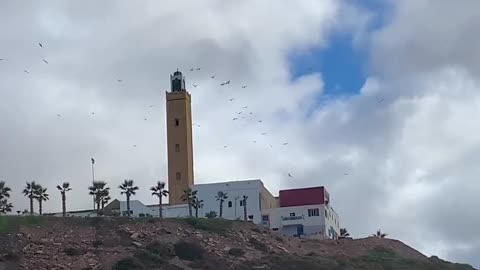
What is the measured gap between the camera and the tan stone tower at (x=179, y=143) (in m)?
112

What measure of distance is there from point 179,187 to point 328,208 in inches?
657

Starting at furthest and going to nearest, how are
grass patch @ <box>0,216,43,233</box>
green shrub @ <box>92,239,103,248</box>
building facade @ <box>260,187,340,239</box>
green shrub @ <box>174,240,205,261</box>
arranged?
building facade @ <box>260,187,340,239</box> → green shrub @ <box>174,240,205,261</box> → grass patch @ <box>0,216,43,233</box> → green shrub @ <box>92,239,103,248</box>

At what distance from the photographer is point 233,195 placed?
4205 inches

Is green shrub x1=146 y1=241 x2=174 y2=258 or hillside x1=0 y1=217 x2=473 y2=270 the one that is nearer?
hillside x1=0 y1=217 x2=473 y2=270

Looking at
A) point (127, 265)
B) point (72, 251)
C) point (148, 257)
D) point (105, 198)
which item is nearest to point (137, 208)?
point (105, 198)

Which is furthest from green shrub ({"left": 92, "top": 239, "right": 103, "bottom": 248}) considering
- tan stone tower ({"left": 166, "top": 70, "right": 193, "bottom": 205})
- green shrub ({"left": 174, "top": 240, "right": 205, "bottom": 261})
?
tan stone tower ({"left": 166, "top": 70, "right": 193, "bottom": 205})

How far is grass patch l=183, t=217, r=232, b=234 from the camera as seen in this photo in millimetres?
90250

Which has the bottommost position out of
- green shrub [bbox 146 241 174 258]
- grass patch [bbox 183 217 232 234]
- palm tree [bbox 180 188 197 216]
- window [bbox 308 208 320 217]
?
green shrub [bbox 146 241 174 258]

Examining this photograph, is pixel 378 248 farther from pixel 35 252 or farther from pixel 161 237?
pixel 35 252

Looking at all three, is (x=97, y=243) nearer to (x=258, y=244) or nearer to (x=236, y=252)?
(x=236, y=252)

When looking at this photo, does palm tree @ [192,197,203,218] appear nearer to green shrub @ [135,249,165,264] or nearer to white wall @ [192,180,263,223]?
white wall @ [192,180,263,223]

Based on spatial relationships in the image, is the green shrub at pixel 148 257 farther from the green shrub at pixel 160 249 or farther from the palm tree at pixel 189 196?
the palm tree at pixel 189 196

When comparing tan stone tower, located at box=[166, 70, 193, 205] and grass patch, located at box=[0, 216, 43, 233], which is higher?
tan stone tower, located at box=[166, 70, 193, 205]

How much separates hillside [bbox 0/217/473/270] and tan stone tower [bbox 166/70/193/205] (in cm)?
1934
